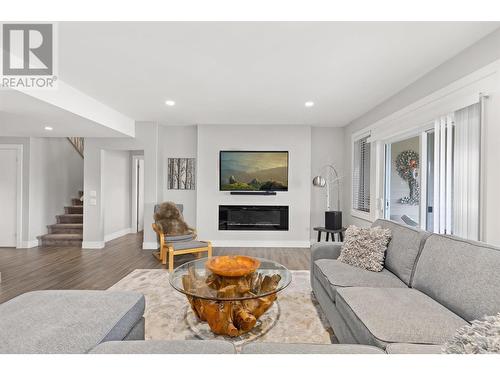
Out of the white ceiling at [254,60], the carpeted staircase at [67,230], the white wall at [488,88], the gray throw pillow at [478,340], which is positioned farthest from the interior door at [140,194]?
the gray throw pillow at [478,340]

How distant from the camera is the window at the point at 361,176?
14.6ft

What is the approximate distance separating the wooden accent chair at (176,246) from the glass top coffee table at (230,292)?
59.1 inches

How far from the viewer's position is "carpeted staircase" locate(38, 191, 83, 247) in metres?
5.26

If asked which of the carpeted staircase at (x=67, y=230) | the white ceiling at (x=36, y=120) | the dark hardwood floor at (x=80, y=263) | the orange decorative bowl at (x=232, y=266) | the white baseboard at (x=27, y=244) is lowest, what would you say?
the dark hardwood floor at (x=80, y=263)

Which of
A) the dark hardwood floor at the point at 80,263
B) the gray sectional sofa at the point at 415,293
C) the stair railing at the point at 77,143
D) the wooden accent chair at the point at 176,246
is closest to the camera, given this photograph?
the gray sectional sofa at the point at 415,293

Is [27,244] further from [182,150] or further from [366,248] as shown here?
[366,248]

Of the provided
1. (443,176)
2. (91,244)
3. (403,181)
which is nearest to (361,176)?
(403,181)

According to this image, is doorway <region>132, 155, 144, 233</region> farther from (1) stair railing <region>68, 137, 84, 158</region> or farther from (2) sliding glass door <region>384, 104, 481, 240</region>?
(2) sliding glass door <region>384, 104, 481, 240</region>

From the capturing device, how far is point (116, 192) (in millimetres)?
6062

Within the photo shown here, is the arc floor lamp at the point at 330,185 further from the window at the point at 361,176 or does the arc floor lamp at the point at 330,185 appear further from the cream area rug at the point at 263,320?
the cream area rug at the point at 263,320

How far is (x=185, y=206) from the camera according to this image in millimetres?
5398

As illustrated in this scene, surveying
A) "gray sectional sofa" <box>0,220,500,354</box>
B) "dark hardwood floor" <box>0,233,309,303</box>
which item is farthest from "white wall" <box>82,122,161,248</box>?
"gray sectional sofa" <box>0,220,500,354</box>

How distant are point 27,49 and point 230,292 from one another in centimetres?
250
